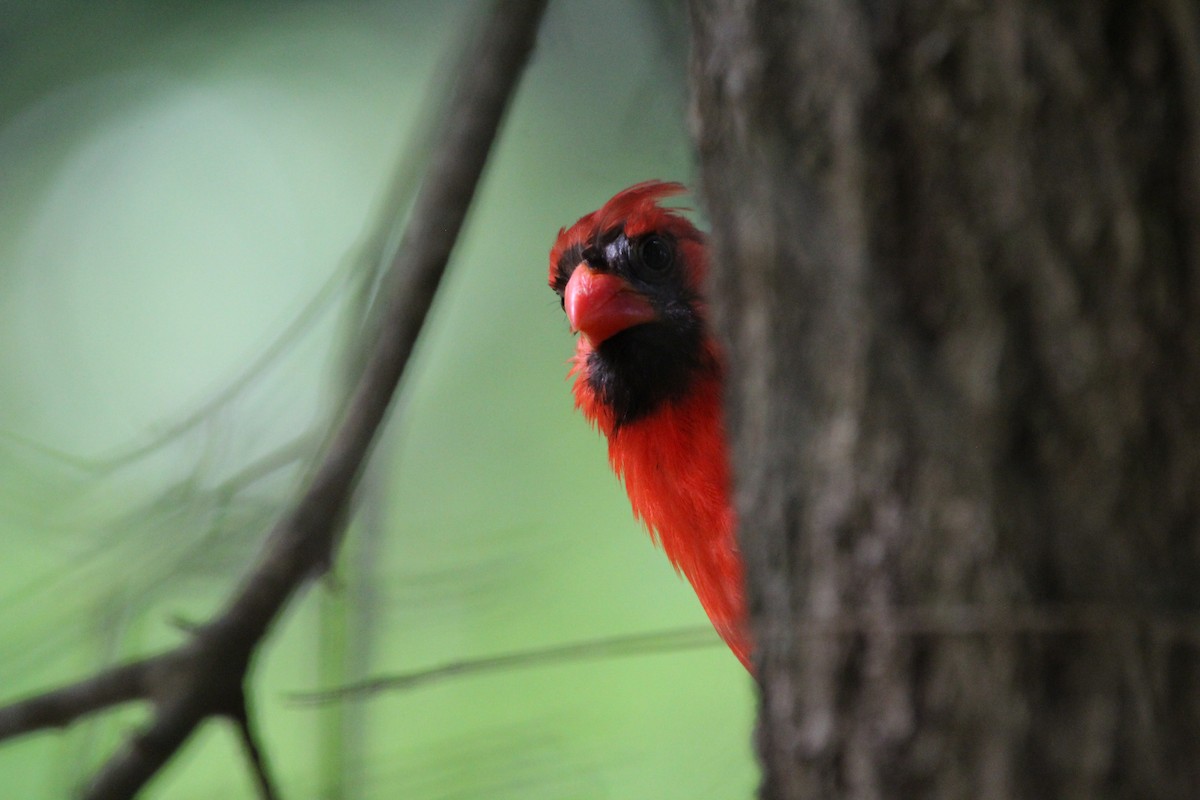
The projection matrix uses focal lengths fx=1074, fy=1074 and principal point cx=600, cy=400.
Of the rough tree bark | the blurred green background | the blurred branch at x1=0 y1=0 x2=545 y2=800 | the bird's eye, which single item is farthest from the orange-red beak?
the rough tree bark

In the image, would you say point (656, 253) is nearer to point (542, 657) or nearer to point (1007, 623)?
point (542, 657)

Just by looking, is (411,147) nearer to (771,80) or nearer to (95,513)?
(95,513)

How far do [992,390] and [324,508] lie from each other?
3.34ft

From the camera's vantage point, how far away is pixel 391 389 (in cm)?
159

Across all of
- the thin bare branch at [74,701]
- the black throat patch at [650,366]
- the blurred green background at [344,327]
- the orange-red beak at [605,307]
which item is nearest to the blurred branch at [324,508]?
the thin bare branch at [74,701]

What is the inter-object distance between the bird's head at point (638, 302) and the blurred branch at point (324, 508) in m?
0.79

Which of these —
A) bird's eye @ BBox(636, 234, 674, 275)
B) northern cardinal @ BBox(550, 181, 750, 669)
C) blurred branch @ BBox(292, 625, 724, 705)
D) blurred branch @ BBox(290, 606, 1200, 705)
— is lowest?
blurred branch @ BBox(292, 625, 724, 705)

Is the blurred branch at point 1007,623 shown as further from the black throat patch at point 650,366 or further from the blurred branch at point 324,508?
the black throat patch at point 650,366

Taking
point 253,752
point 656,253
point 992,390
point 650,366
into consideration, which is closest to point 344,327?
point 253,752

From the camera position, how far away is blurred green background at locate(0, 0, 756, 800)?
221cm

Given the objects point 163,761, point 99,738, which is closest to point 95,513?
point 99,738

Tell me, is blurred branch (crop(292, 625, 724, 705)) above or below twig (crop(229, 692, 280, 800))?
above

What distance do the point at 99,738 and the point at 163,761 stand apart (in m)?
0.43

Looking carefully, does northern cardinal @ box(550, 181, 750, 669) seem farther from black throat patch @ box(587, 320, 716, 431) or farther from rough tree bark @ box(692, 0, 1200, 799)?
rough tree bark @ box(692, 0, 1200, 799)
